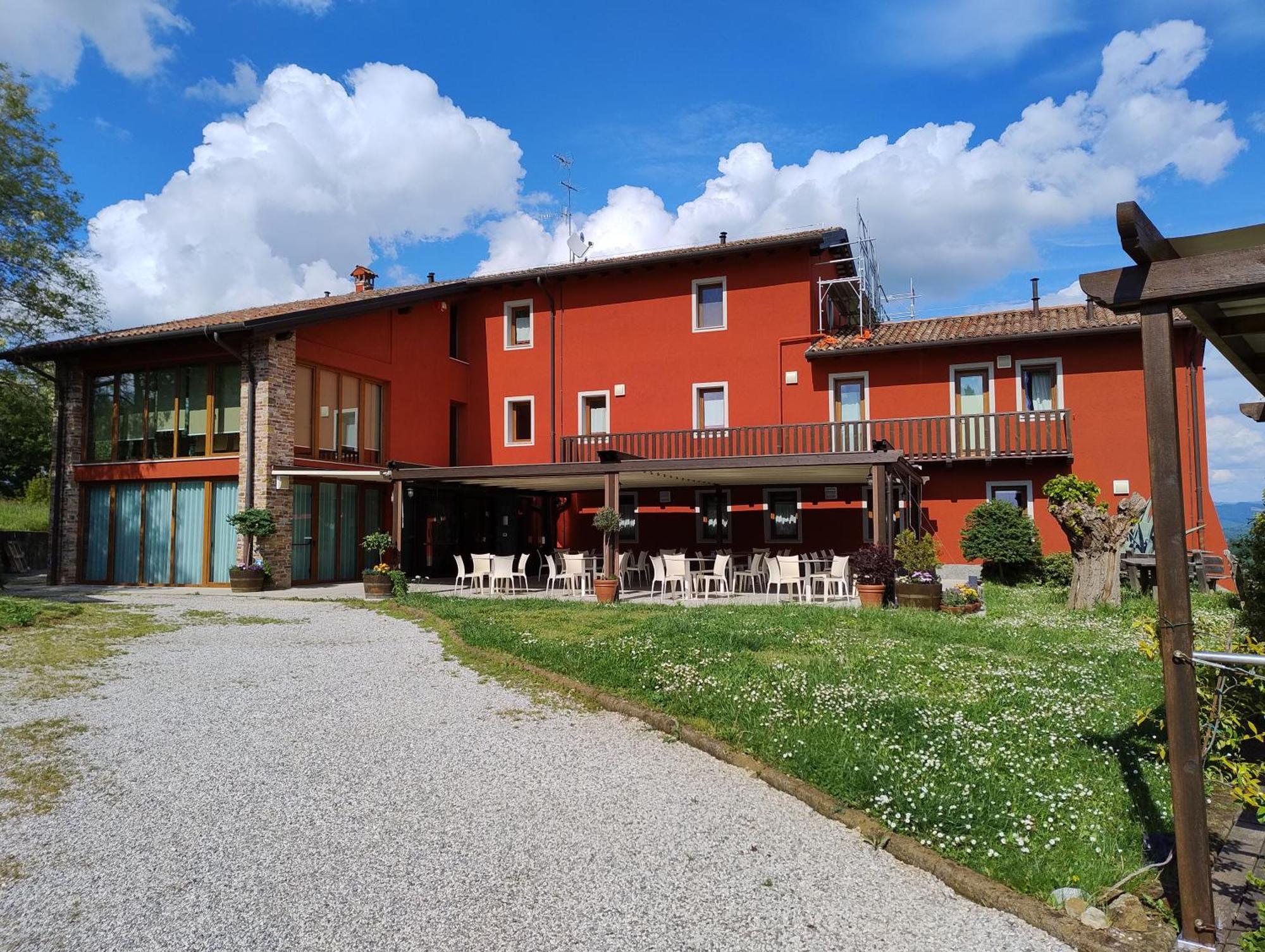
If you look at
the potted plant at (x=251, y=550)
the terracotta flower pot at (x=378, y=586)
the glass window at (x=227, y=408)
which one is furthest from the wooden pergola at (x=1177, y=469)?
the glass window at (x=227, y=408)

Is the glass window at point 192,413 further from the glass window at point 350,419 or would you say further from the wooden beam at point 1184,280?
the wooden beam at point 1184,280

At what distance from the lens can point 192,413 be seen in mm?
16312

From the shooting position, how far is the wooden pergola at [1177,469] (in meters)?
2.75

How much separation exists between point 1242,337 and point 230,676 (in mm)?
7684

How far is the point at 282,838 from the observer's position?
3658 millimetres

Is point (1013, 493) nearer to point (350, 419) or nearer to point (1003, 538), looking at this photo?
point (1003, 538)

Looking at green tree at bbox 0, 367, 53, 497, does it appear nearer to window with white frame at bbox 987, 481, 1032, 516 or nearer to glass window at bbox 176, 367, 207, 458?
glass window at bbox 176, 367, 207, 458

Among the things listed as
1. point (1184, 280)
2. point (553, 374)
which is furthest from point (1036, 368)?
point (1184, 280)

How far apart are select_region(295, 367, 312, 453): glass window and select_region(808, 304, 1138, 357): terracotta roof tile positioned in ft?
37.3

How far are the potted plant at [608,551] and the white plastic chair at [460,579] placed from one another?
112 inches

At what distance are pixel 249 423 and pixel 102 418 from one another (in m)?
4.40

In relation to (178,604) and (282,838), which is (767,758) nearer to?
(282,838)

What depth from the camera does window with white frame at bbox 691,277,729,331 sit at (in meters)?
21.1

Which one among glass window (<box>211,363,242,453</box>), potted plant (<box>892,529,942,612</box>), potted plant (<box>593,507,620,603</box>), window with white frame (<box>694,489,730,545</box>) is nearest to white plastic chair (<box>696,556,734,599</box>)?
potted plant (<box>593,507,620,603</box>)
